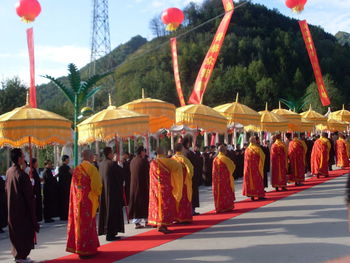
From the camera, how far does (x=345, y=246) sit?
6.36m

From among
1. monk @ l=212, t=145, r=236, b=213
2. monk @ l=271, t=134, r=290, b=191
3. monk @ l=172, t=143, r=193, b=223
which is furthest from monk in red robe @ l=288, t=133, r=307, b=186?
monk @ l=172, t=143, r=193, b=223

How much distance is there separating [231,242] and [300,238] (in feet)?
3.55

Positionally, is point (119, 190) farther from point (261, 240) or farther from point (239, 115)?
point (239, 115)

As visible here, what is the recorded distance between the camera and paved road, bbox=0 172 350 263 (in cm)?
616

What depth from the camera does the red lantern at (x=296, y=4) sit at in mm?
13672

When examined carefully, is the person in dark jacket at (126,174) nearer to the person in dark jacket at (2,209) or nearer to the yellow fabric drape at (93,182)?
the person in dark jacket at (2,209)

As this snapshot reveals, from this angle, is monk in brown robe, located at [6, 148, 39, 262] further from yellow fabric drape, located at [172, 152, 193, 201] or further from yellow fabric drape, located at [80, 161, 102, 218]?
yellow fabric drape, located at [172, 152, 193, 201]

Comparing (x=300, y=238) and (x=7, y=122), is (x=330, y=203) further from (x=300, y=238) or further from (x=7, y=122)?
(x=7, y=122)

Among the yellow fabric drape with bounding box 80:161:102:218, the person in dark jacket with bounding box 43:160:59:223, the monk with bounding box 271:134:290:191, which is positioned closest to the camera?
the yellow fabric drape with bounding box 80:161:102:218

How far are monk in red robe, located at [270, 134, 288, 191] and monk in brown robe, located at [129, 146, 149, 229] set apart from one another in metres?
5.46

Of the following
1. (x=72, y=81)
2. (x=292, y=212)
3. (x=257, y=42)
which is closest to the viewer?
(x=292, y=212)

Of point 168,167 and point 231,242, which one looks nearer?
point 231,242

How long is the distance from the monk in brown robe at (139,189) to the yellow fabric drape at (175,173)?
0.77 meters

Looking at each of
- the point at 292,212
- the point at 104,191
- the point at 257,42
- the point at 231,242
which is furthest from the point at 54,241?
the point at 257,42
